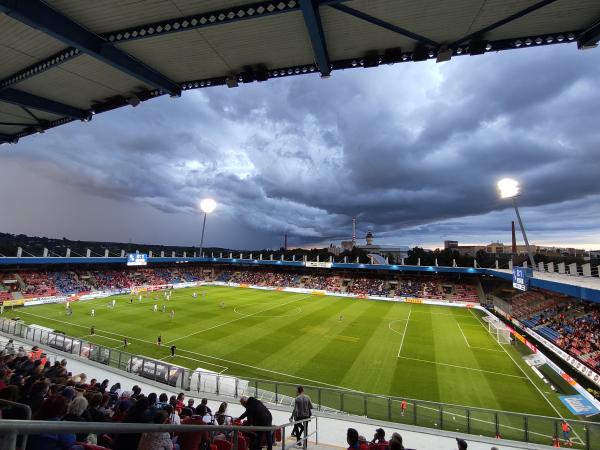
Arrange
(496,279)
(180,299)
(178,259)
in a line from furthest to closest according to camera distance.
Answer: (178,259)
(496,279)
(180,299)

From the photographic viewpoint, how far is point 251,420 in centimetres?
641

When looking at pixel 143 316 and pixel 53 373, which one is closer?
pixel 53 373

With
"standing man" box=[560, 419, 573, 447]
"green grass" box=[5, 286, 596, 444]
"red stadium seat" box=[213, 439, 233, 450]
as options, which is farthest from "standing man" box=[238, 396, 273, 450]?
"standing man" box=[560, 419, 573, 447]

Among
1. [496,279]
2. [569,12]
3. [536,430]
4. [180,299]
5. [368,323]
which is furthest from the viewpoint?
[496,279]

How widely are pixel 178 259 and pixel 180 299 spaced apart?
2530 centimetres

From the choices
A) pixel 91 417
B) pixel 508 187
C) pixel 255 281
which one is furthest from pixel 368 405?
pixel 255 281

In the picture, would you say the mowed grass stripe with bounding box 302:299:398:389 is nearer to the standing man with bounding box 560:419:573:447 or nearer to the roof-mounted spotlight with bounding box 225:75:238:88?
the standing man with bounding box 560:419:573:447

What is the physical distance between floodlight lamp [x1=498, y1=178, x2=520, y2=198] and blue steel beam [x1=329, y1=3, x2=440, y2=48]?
32.7m

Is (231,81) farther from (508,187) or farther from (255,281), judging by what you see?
(255,281)

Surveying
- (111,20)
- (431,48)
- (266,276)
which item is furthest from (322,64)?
(266,276)

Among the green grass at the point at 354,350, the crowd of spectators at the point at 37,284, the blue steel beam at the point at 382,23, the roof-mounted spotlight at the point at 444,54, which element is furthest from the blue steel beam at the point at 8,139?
the crowd of spectators at the point at 37,284

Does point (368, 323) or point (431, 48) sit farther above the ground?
point (431, 48)

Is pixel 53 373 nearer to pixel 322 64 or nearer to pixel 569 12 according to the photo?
A: pixel 322 64

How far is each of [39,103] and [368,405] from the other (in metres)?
17.7
